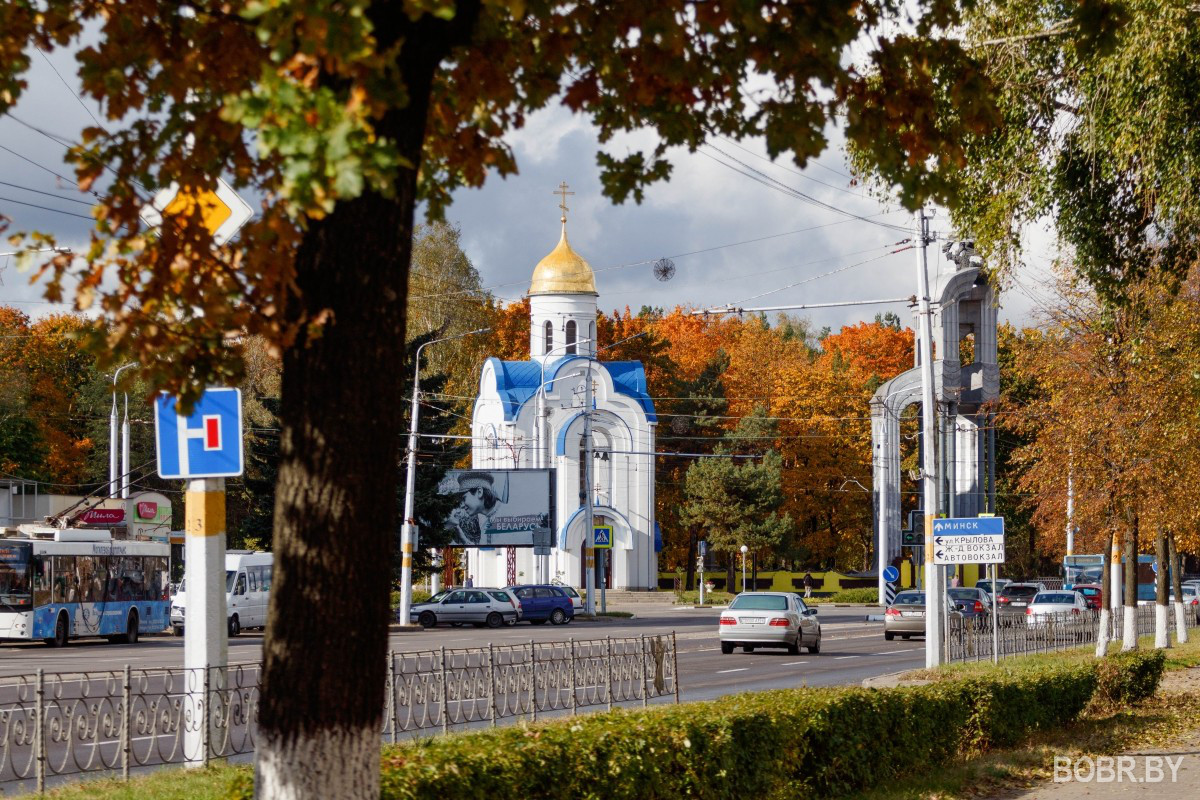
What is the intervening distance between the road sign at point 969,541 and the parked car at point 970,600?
17167mm

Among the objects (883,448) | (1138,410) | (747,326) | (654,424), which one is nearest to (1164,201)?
(1138,410)

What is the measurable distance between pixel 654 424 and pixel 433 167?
208ft

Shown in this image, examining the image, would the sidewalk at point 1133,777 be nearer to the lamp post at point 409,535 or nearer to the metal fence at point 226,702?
the metal fence at point 226,702

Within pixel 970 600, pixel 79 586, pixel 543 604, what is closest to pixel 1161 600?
pixel 970 600

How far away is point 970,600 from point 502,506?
21.0 m

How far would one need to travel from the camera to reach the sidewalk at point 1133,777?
12.3 m

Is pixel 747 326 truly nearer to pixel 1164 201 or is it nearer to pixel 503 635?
pixel 503 635

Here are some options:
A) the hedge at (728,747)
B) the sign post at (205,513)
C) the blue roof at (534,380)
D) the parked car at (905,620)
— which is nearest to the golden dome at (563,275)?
the blue roof at (534,380)

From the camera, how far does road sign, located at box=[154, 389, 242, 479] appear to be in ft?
35.1

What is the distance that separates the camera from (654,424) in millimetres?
69688

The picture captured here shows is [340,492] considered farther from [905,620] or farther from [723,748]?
[905,620]

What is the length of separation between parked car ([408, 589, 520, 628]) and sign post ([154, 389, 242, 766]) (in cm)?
3456

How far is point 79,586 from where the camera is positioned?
3600cm

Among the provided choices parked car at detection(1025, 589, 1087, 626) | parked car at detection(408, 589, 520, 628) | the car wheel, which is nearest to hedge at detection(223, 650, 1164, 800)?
the car wheel
